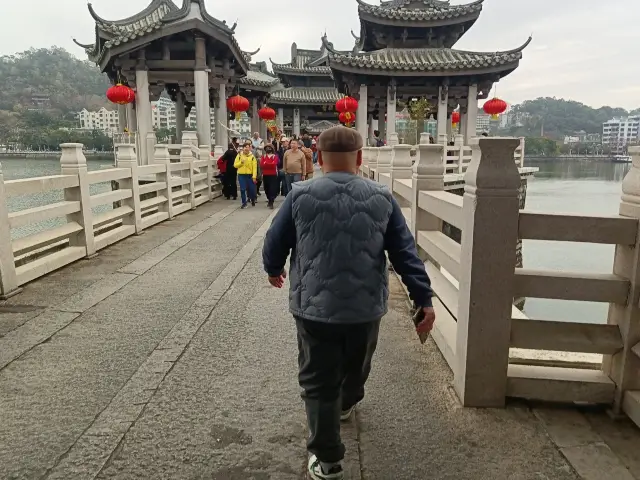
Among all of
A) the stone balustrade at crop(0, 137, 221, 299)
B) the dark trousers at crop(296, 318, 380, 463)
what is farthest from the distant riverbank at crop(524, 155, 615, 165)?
the dark trousers at crop(296, 318, 380, 463)

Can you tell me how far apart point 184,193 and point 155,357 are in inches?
302

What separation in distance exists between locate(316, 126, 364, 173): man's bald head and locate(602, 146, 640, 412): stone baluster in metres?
1.40

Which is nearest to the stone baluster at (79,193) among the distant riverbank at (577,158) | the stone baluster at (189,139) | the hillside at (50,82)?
the stone baluster at (189,139)

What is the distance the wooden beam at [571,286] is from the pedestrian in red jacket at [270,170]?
9.12m

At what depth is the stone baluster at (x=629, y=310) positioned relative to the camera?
2.39 metres

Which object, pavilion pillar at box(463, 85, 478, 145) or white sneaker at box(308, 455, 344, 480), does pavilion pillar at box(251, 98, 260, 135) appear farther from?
white sneaker at box(308, 455, 344, 480)

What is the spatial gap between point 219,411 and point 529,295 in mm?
1714

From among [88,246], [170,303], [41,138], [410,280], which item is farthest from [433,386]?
[41,138]

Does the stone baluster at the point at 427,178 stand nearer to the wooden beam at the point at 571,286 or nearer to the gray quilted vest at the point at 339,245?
the wooden beam at the point at 571,286

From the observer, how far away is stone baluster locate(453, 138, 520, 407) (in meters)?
2.41

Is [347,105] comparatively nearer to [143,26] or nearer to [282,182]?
[282,182]

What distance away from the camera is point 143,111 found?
47.8 feet

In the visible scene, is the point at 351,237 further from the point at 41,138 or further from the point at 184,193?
the point at 41,138

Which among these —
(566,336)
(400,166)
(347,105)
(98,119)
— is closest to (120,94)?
(347,105)
